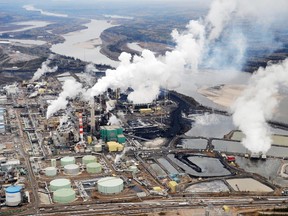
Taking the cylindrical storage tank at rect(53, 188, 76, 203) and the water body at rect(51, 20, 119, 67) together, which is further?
the water body at rect(51, 20, 119, 67)

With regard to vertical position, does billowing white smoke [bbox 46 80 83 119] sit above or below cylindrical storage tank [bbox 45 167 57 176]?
above

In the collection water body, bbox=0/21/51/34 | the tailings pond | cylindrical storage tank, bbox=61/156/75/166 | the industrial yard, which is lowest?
the tailings pond

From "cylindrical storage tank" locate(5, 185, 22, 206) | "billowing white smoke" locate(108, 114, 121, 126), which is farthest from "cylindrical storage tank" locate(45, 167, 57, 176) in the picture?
"billowing white smoke" locate(108, 114, 121, 126)

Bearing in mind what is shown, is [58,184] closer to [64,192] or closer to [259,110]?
[64,192]

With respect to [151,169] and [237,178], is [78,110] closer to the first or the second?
[151,169]

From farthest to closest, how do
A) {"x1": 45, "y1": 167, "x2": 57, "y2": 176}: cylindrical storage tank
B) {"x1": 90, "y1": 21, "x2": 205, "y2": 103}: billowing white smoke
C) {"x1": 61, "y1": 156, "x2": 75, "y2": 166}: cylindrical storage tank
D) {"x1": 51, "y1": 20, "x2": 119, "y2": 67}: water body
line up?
{"x1": 51, "y1": 20, "x2": 119, "y2": 67}: water body → {"x1": 90, "y1": 21, "x2": 205, "y2": 103}: billowing white smoke → {"x1": 61, "y1": 156, "x2": 75, "y2": 166}: cylindrical storage tank → {"x1": 45, "y1": 167, "x2": 57, "y2": 176}: cylindrical storage tank

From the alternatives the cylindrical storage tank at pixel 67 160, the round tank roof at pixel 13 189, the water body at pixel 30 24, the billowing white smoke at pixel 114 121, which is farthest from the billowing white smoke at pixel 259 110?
the water body at pixel 30 24

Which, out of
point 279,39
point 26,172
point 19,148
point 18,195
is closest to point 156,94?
point 19,148

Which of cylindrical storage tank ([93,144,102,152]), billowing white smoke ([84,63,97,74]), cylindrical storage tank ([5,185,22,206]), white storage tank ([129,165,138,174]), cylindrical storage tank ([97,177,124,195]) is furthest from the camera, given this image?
billowing white smoke ([84,63,97,74])

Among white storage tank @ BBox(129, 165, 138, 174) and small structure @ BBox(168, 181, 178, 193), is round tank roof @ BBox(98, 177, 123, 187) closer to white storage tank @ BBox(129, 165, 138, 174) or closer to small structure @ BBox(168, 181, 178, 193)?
white storage tank @ BBox(129, 165, 138, 174)
